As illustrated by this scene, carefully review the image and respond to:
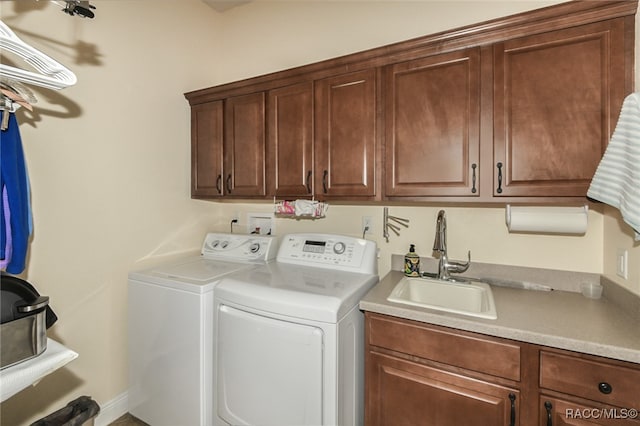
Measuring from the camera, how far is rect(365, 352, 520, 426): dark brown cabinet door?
1173 mm

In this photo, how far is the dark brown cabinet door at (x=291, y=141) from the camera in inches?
73.0

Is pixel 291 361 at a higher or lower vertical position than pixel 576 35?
lower

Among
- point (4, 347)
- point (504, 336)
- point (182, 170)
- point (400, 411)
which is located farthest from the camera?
point (182, 170)

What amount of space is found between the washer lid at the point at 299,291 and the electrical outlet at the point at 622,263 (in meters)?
1.13

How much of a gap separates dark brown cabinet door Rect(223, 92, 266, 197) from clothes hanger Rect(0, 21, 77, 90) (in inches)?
41.2

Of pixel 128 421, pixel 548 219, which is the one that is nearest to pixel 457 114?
pixel 548 219

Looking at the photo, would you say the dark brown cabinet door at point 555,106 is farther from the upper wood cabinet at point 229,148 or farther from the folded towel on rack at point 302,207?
the upper wood cabinet at point 229,148

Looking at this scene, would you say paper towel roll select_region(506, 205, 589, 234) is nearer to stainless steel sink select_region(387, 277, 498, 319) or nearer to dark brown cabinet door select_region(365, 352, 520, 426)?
stainless steel sink select_region(387, 277, 498, 319)

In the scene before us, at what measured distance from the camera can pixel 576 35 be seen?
1.24 m

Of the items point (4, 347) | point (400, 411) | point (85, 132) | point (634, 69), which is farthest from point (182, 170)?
point (634, 69)

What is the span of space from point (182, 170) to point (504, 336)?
2.35 meters

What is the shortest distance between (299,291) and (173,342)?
870 millimetres

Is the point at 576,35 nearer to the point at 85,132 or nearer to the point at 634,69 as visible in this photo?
the point at 634,69

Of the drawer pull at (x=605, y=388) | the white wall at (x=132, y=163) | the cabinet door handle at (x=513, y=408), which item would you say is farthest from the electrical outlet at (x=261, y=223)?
the drawer pull at (x=605, y=388)
